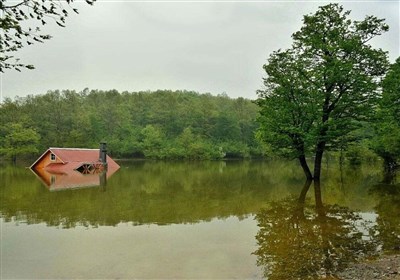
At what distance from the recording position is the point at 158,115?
285ft

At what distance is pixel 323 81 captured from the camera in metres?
24.3

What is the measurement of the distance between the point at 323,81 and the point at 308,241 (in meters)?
16.0

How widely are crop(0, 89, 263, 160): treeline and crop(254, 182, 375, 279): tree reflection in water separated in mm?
57960

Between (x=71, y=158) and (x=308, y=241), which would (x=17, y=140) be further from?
(x=308, y=241)

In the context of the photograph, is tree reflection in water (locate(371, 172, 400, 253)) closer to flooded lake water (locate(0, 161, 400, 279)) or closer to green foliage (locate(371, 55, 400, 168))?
flooded lake water (locate(0, 161, 400, 279))

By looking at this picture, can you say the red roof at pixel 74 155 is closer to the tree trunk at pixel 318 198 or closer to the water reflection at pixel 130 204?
the water reflection at pixel 130 204

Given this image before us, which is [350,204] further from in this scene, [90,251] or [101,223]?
[90,251]

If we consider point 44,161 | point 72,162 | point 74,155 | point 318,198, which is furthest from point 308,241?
point 44,161

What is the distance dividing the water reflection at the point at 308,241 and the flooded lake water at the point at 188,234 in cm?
3

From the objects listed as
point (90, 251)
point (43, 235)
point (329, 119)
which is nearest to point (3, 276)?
point (90, 251)

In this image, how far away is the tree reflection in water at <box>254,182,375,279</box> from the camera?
830 cm

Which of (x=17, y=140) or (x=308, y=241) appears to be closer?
(x=308, y=241)

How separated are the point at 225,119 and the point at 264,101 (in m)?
59.4

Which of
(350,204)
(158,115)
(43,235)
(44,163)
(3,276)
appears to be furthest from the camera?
(158,115)
